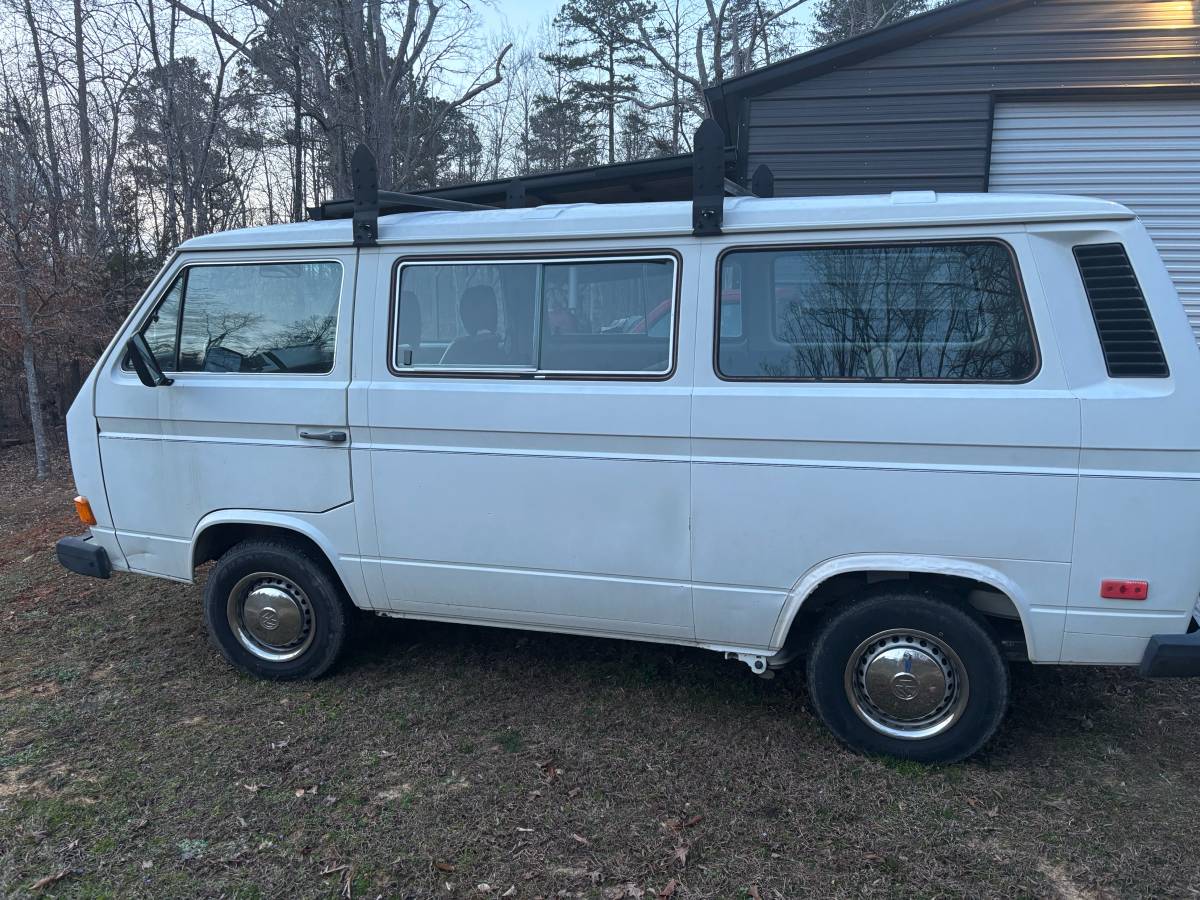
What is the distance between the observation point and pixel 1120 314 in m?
3.06

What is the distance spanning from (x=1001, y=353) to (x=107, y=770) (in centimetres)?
398

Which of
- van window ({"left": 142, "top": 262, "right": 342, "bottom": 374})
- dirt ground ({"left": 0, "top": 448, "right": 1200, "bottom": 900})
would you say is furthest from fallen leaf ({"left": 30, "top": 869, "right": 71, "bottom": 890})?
van window ({"left": 142, "top": 262, "right": 342, "bottom": 374})

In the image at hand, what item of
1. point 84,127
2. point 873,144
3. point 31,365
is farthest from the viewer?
point 84,127

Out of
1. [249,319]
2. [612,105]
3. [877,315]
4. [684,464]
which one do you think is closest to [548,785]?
[684,464]

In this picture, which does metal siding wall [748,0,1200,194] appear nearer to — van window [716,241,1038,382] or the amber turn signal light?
van window [716,241,1038,382]

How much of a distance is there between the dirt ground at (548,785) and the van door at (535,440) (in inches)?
21.7

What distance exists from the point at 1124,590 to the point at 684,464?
168 cm

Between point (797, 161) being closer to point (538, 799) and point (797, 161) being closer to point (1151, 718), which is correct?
point (1151, 718)

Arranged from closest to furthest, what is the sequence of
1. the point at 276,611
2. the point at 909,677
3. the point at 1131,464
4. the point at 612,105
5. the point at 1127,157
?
the point at 1131,464 → the point at 909,677 → the point at 276,611 → the point at 1127,157 → the point at 612,105

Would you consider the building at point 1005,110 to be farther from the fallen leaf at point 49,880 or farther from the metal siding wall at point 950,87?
the fallen leaf at point 49,880

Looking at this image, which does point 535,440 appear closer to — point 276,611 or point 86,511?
point 276,611

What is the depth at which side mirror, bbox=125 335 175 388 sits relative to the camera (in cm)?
409

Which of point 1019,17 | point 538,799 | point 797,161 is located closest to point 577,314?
point 538,799

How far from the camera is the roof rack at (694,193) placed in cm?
341
